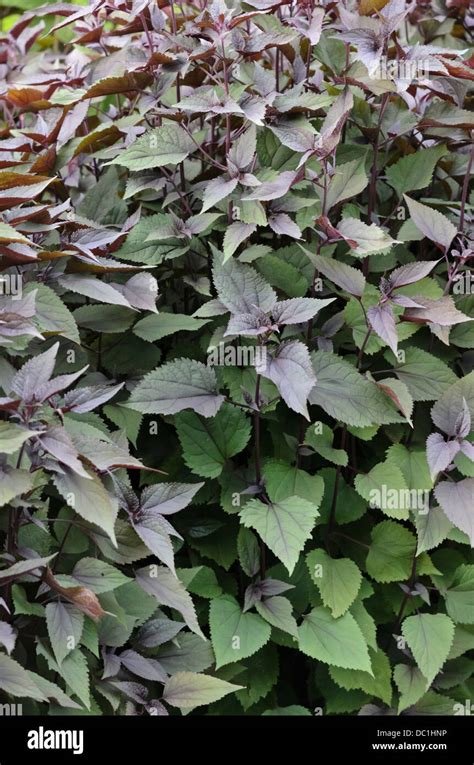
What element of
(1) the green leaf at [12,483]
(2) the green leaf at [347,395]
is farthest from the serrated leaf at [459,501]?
(1) the green leaf at [12,483]

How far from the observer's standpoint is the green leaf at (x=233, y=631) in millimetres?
2162

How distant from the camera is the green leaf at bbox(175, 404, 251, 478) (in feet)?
7.76

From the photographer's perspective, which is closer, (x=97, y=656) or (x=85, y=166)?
(x=97, y=656)

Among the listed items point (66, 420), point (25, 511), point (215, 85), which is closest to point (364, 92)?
point (215, 85)

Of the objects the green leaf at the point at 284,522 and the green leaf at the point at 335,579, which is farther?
the green leaf at the point at 335,579

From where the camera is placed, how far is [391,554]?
7.90ft

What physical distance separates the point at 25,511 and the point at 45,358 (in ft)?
1.14

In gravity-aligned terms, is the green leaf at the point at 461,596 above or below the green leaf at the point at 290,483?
below

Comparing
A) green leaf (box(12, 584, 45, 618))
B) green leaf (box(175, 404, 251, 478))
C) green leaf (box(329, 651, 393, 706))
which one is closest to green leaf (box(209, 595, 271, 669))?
green leaf (box(329, 651, 393, 706))

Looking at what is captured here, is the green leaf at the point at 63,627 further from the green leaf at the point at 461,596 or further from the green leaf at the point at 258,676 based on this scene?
the green leaf at the point at 461,596

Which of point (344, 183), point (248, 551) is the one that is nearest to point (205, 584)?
point (248, 551)

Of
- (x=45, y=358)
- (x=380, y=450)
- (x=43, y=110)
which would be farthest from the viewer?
(x=43, y=110)

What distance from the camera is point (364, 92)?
2703 millimetres

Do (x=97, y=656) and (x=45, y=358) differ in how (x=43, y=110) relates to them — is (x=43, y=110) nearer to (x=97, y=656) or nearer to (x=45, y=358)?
(x=45, y=358)
